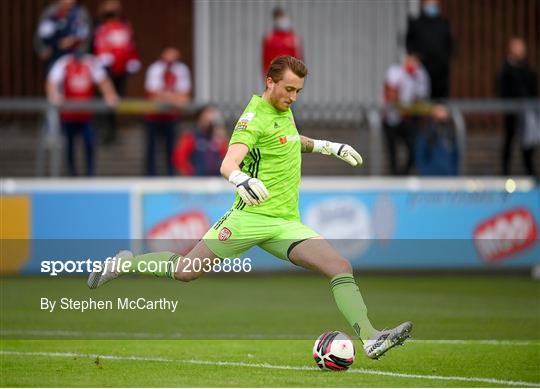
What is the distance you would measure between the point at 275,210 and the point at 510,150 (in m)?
10.4

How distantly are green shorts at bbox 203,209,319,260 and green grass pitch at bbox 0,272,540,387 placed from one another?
2.89 feet

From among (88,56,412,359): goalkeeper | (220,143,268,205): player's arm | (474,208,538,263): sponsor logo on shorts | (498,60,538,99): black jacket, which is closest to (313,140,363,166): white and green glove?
(88,56,412,359): goalkeeper

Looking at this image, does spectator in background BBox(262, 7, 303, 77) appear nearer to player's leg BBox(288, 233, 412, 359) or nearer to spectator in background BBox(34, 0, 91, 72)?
spectator in background BBox(34, 0, 91, 72)

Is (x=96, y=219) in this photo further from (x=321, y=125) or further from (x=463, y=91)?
(x=463, y=91)

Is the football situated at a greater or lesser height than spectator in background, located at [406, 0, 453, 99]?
lesser

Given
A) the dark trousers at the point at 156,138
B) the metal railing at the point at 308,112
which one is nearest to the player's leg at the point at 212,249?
the metal railing at the point at 308,112

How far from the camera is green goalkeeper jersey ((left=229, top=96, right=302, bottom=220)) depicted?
31.2 feet

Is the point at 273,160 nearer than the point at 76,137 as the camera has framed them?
Yes

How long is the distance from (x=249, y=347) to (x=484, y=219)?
8747mm

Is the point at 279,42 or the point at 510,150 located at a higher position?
the point at 279,42

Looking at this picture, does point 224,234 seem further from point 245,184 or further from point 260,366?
point 260,366

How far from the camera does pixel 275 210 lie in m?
9.57

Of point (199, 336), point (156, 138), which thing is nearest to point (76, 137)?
point (156, 138)

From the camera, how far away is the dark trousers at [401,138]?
18.5 m
